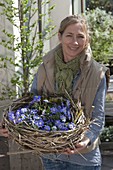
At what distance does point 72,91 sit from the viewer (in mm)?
2682

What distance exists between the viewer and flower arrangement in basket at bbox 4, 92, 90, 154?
2.39 meters

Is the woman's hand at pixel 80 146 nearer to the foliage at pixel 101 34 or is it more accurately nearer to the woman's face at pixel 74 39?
the woman's face at pixel 74 39

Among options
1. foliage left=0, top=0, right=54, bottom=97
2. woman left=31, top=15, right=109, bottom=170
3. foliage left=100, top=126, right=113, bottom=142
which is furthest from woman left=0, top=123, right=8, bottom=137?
foliage left=100, top=126, right=113, bottom=142

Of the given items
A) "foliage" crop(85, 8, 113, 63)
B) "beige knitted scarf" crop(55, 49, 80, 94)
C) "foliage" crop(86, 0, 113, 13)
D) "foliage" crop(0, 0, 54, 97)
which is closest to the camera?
"beige knitted scarf" crop(55, 49, 80, 94)

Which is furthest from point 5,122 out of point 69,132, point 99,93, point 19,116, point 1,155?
point 1,155

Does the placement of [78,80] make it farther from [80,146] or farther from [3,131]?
[3,131]

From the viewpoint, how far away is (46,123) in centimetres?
249

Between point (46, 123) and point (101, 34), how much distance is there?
5155mm

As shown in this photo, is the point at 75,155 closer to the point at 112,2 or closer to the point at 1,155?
the point at 1,155

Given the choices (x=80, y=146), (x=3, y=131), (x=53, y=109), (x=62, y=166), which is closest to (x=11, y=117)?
(x=3, y=131)

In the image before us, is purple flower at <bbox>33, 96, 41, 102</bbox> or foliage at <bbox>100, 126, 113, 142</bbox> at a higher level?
purple flower at <bbox>33, 96, 41, 102</bbox>

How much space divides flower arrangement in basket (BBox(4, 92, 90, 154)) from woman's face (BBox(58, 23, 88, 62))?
29 cm

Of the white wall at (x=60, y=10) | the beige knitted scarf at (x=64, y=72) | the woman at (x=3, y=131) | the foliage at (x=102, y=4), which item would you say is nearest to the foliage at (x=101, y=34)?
the white wall at (x=60, y=10)

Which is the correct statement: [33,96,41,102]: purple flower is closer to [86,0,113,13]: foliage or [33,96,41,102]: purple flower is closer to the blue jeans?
the blue jeans
